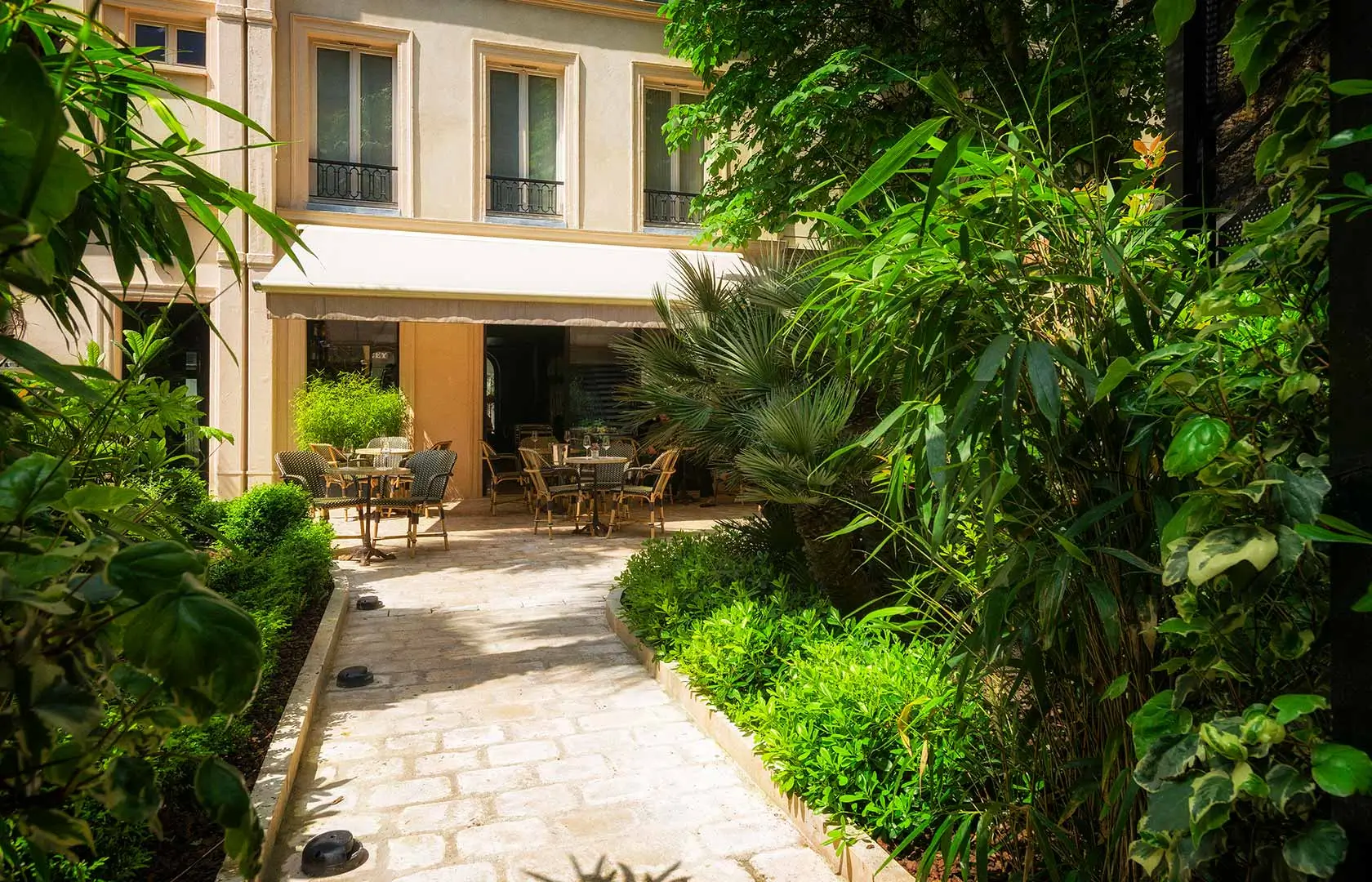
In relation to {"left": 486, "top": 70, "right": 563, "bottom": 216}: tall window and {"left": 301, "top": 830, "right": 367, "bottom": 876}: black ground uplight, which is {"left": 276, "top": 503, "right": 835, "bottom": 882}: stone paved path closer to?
{"left": 301, "top": 830, "right": 367, "bottom": 876}: black ground uplight

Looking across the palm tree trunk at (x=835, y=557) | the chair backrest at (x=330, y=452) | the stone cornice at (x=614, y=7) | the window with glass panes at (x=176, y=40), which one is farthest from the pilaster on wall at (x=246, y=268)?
the palm tree trunk at (x=835, y=557)

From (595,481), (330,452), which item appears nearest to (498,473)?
(330,452)

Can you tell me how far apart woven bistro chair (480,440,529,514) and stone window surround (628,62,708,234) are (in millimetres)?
4116

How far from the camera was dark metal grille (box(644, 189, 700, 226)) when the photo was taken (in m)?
14.2

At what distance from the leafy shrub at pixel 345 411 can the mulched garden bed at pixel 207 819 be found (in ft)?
22.0

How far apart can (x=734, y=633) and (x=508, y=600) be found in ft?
11.3

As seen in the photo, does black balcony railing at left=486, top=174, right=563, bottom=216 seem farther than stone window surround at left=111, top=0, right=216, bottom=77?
Yes

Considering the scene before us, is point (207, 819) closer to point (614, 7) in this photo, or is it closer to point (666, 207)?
point (666, 207)

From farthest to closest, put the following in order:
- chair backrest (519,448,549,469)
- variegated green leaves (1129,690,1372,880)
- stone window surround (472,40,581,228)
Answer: stone window surround (472,40,581,228) → chair backrest (519,448,549,469) → variegated green leaves (1129,690,1372,880)

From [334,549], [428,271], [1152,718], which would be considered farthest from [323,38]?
[1152,718]

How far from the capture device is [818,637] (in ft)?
14.9

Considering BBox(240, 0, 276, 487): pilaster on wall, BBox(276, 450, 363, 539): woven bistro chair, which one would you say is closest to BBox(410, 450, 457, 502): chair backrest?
BBox(276, 450, 363, 539): woven bistro chair

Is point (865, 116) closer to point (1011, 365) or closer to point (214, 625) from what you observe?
point (1011, 365)

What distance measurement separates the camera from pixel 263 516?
7531 millimetres
